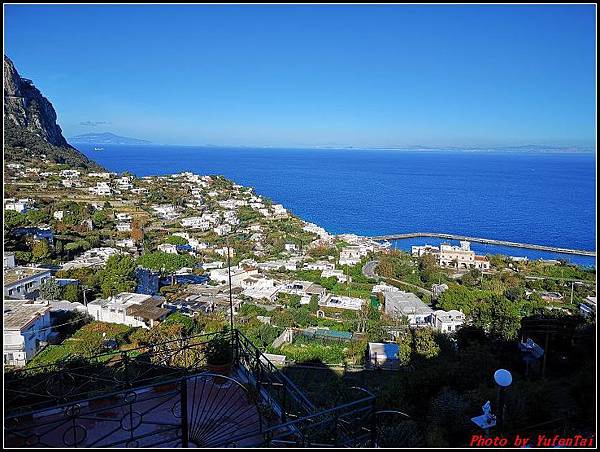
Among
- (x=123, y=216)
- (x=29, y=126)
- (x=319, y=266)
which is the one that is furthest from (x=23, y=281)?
(x=29, y=126)

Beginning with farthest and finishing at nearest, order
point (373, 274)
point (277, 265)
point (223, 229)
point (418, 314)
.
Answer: point (223, 229) → point (277, 265) → point (373, 274) → point (418, 314)

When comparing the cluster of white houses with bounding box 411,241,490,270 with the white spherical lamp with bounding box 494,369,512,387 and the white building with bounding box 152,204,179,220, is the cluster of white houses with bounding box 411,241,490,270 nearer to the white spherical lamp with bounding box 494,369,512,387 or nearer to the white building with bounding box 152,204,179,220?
the white building with bounding box 152,204,179,220

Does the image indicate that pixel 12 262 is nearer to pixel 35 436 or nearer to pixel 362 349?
pixel 362 349

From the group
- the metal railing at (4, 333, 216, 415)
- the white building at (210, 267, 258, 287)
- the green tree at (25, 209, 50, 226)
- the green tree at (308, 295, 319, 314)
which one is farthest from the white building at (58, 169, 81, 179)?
the metal railing at (4, 333, 216, 415)

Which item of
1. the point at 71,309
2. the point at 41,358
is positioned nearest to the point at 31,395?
the point at 41,358

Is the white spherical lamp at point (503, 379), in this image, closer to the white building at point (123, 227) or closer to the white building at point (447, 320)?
the white building at point (447, 320)

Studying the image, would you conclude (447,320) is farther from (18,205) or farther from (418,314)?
(18,205)

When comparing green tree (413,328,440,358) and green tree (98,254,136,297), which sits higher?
green tree (413,328,440,358)
